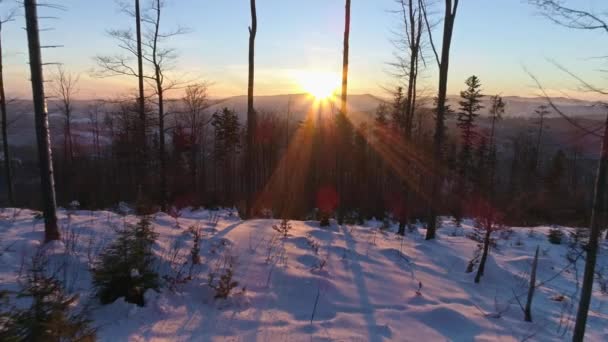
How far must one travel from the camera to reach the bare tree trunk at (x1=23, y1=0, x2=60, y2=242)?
559cm

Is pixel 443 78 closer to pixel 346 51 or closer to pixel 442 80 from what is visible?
pixel 442 80

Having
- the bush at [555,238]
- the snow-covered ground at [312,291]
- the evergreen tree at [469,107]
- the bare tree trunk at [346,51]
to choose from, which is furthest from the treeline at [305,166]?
the snow-covered ground at [312,291]

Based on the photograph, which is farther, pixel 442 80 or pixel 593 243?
pixel 442 80

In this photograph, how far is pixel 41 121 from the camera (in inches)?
228

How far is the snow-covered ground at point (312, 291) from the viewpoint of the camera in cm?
406

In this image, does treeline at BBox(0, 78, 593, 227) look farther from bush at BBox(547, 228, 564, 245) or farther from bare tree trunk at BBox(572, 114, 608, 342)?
bare tree trunk at BBox(572, 114, 608, 342)

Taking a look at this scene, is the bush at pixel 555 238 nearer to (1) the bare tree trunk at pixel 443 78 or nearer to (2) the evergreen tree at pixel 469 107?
(1) the bare tree trunk at pixel 443 78

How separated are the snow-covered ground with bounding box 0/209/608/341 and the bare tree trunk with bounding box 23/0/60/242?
1.29ft

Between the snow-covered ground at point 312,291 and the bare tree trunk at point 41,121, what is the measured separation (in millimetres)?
392

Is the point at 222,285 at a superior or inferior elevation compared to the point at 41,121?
inferior

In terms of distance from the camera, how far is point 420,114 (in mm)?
27297

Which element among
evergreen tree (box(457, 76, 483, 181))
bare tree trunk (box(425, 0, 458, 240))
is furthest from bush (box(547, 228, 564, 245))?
evergreen tree (box(457, 76, 483, 181))

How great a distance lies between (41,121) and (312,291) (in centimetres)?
551

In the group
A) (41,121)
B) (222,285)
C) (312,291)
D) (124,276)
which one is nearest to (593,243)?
(312,291)
